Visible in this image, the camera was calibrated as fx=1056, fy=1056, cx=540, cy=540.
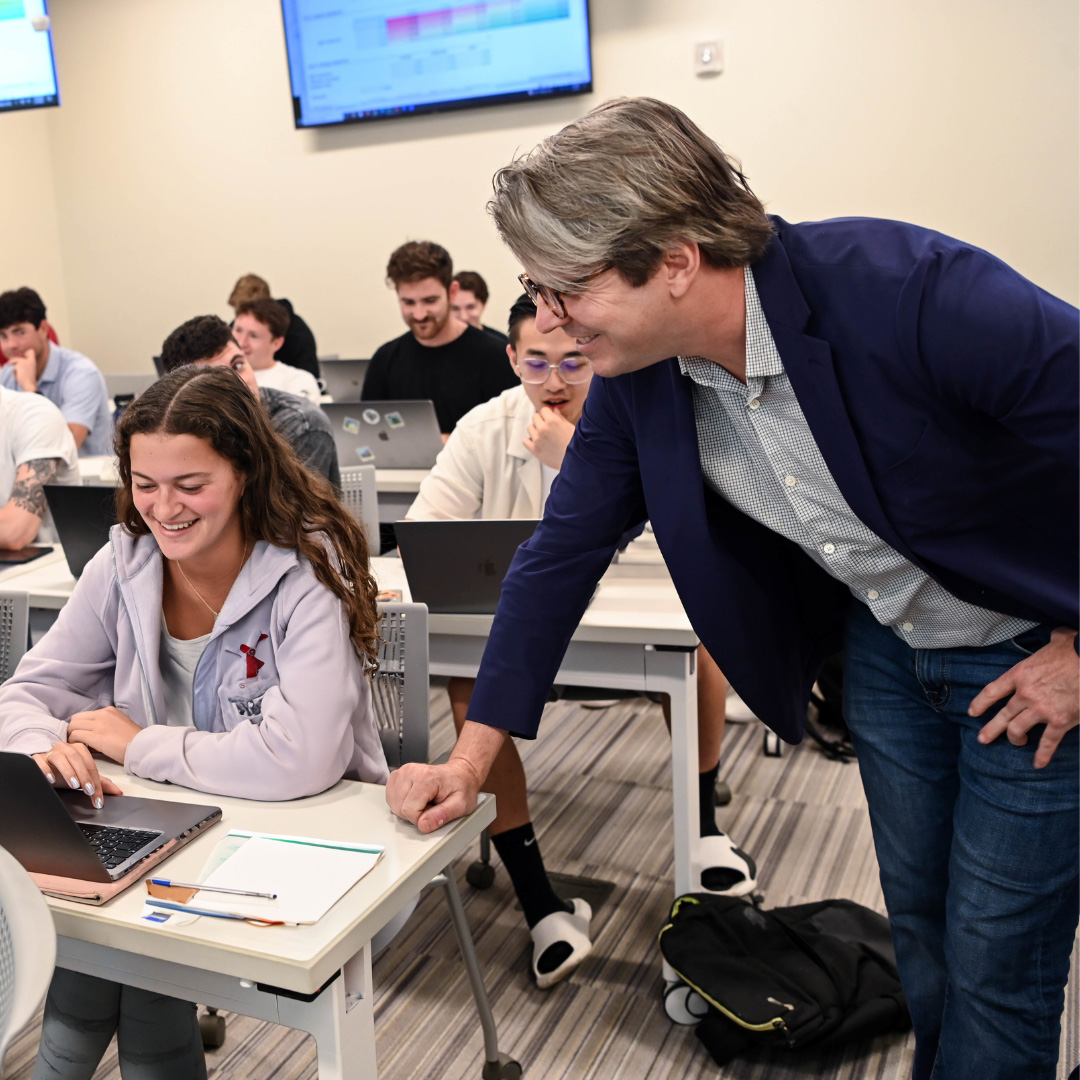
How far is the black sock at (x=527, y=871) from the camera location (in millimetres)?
2094

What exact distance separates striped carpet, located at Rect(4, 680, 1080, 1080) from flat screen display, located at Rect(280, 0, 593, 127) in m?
3.49

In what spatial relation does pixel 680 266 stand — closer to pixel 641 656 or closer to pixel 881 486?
pixel 881 486

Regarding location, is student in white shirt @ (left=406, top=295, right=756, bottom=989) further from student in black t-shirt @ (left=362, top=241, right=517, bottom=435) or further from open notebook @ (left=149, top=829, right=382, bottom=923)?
student in black t-shirt @ (left=362, top=241, right=517, bottom=435)

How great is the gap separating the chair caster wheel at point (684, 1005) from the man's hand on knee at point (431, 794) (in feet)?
2.87

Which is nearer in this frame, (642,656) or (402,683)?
(402,683)

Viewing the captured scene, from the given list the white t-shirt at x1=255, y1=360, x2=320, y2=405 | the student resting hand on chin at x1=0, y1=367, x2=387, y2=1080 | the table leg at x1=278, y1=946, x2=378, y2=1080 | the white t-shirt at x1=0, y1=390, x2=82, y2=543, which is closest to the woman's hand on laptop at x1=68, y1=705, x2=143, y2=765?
the student resting hand on chin at x1=0, y1=367, x2=387, y2=1080

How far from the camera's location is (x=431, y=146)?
221 inches

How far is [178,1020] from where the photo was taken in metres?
1.40

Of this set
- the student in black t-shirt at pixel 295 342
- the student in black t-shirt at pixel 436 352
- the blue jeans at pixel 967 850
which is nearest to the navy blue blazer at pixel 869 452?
the blue jeans at pixel 967 850

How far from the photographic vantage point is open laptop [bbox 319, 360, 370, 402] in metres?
4.81

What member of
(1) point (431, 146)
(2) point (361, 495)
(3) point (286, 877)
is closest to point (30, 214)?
(1) point (431, 146)

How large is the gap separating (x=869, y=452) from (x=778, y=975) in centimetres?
114

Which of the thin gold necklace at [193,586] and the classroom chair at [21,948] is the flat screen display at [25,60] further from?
the classroom chair at [21,948]

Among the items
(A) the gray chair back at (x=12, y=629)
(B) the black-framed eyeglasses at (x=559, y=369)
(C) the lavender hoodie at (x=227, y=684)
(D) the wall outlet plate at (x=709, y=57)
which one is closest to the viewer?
(C) the lavender hoodie at (x=227, y=684)
